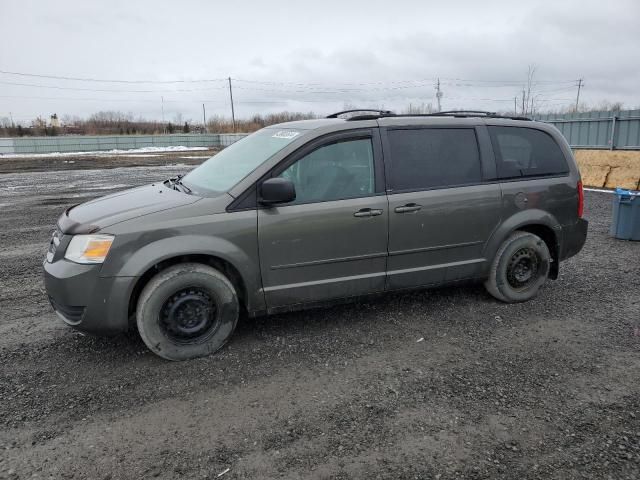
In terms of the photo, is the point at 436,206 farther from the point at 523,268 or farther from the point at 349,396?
the point at 349,396

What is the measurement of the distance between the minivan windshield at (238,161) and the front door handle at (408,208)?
1.10 metres

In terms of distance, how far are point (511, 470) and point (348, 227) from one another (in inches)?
86.1

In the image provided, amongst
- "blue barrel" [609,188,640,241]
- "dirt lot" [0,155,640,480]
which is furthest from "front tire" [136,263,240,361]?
"blue barrel" [609,188,640,241]

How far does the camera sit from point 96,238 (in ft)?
11.9

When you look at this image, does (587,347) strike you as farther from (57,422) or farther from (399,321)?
(57,422)

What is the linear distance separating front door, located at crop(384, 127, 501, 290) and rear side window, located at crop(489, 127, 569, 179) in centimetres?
26

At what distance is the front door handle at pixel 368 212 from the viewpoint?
419 cm

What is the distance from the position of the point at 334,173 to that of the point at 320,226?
1.66ft

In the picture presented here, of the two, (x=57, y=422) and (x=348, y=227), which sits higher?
(x=348, y=227)

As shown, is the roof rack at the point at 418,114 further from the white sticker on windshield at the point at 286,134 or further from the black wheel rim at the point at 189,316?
the black wheel rim at the point at 189,316

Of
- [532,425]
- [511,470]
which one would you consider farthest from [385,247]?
[511,470]

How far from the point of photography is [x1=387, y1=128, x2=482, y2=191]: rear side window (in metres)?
4.45

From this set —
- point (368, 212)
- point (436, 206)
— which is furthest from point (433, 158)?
point (368, 212)

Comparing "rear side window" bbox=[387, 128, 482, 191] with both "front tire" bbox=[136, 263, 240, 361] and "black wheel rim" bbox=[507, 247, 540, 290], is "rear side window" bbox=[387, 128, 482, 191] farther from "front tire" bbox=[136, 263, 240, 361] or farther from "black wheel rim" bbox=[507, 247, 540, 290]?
"front tire" bbox=[136, 263, 240, 361]
